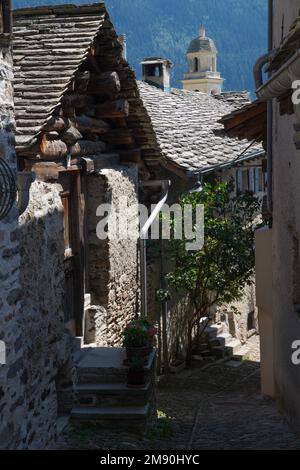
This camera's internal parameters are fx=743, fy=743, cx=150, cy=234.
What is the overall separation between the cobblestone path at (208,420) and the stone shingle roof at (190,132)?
3612mm

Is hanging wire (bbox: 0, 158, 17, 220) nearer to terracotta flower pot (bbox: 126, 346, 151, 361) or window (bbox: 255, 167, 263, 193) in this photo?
terracotta flower pot (bbox: 126, 346, 151, 361)

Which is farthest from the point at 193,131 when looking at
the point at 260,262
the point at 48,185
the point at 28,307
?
the point at 28,307

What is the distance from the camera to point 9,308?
541cm

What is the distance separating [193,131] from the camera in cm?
1598

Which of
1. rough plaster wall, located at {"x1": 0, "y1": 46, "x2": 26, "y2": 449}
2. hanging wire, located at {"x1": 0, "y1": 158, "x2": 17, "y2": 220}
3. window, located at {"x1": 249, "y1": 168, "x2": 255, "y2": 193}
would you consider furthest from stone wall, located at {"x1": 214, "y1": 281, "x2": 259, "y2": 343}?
hanging wire, located at {"x1": 0, "y1": 158, "x2": 17, "y2": 220}

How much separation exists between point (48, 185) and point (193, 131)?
29.6ft

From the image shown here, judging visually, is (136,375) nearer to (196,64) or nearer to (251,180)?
(251,180)

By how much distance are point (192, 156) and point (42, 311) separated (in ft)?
24.8

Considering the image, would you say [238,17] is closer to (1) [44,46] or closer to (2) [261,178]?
(2) [261,178]

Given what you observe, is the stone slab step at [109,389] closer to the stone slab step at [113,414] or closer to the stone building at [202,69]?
the stone slab step at [113,414]

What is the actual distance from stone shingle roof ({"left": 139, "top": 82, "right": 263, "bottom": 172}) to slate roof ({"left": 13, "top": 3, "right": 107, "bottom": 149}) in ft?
8.11

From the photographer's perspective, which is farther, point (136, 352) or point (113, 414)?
point (136, 352)

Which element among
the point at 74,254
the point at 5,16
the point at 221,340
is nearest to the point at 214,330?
the point at 221,340

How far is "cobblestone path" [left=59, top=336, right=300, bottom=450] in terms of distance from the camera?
729cm
